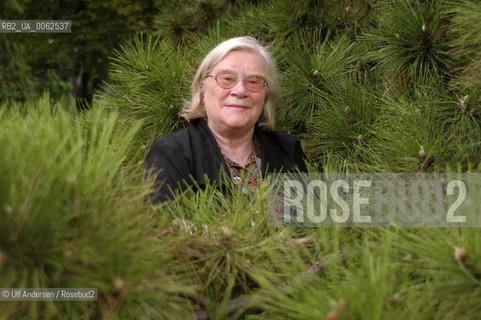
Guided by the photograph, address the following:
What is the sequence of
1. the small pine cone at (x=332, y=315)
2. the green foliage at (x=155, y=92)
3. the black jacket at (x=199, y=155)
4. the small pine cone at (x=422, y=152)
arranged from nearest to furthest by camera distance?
the small pine cone at (x=332, y=315) < the small pine cone at (x=422, y=152) < the black jacket at (x=199, y=155) < the green foliage at (x=155, y=92)

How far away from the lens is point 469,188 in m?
0.83

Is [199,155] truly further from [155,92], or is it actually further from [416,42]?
[416,42]

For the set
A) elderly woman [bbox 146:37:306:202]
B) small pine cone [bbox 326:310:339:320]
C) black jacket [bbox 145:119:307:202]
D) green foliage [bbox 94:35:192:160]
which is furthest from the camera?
green foliage [bbox 94:35:192:160]

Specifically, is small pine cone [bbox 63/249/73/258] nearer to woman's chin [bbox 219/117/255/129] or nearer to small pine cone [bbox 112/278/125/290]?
small pine cone [bbox 112/278/125/290]

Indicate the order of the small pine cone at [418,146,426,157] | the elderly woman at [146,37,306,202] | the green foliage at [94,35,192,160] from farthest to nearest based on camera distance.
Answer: the green foliage at [94,35,192,160], the elderly woman at [146,37,306,202], the small pine cone at [418,146,426,157]

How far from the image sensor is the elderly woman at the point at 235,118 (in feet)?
4.59

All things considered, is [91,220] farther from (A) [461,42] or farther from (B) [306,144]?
(B) [306,144]

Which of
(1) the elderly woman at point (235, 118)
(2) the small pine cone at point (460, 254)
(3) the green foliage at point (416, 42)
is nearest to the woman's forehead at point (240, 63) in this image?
(1) the elderly woman at point (235, 118)

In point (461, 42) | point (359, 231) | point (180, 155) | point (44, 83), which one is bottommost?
point (359, 231)

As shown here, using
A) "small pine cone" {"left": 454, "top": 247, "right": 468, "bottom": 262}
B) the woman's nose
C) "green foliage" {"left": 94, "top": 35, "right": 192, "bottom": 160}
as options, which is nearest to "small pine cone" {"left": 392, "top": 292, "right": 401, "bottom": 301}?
"small pine cone" {"left": 454, "top": 247, "right": 468, "bottom": 262}

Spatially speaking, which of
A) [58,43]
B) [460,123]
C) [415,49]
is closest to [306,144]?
[415,49]

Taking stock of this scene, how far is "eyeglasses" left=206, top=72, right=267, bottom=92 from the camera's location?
143 centimetres

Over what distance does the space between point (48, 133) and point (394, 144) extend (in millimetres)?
606

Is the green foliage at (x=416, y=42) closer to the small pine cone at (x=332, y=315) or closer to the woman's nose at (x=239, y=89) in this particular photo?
the woman's nose at (x=239, y=89)
